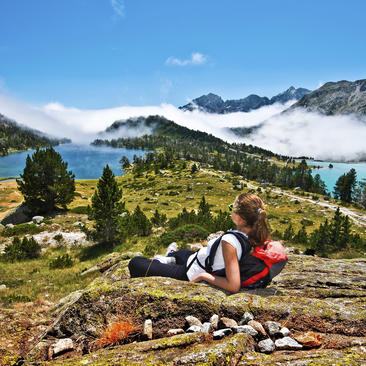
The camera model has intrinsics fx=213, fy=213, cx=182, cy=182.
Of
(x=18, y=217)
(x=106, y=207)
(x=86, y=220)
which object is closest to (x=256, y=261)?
(x=106, y=207)

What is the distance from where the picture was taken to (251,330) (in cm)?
340

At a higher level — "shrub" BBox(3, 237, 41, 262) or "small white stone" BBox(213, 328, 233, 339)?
"small white stone" BBox(213, 328, 233, 339)

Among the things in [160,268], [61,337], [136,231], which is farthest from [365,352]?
[136,231]

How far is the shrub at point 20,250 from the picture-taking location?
18.9m

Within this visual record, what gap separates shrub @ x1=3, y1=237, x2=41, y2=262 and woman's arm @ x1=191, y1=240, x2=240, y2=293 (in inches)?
848

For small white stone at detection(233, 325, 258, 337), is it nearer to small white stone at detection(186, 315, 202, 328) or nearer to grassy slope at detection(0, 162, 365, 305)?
small white stone at detection(186, 315, 202, 328)

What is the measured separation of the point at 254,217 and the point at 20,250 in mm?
22938

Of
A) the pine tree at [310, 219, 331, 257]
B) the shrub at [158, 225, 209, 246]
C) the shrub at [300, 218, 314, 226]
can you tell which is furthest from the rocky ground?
the shrub at [300, 218, 314, 226]

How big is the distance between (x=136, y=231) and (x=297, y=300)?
23.5 metres

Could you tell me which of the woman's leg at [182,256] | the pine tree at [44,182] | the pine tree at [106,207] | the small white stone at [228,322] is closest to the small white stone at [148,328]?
the small white stone at [228,322]

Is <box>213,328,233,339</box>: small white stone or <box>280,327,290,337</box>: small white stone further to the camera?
<box>280,327,290,337</box>: small white stone

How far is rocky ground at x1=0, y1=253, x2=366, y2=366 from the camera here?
2.88 meters

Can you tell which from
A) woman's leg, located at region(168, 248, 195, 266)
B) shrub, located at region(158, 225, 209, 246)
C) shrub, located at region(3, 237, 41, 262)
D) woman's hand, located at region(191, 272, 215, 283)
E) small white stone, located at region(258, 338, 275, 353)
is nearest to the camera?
small white stone, located at region(258, 338, 275, 353)

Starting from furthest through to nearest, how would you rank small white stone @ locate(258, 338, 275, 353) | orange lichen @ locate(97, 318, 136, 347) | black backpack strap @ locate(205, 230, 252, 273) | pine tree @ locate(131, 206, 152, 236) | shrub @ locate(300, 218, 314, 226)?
shrub @ locate(300, 218, 314, 226), pine tree @ locate(131, 206, 152, 236), black backpack strap @ locate(205, 230, 252, 273), orange lichen @ locate(97, 318, 136, 347), small white stone @ locate(258, 338, 275, 353)
